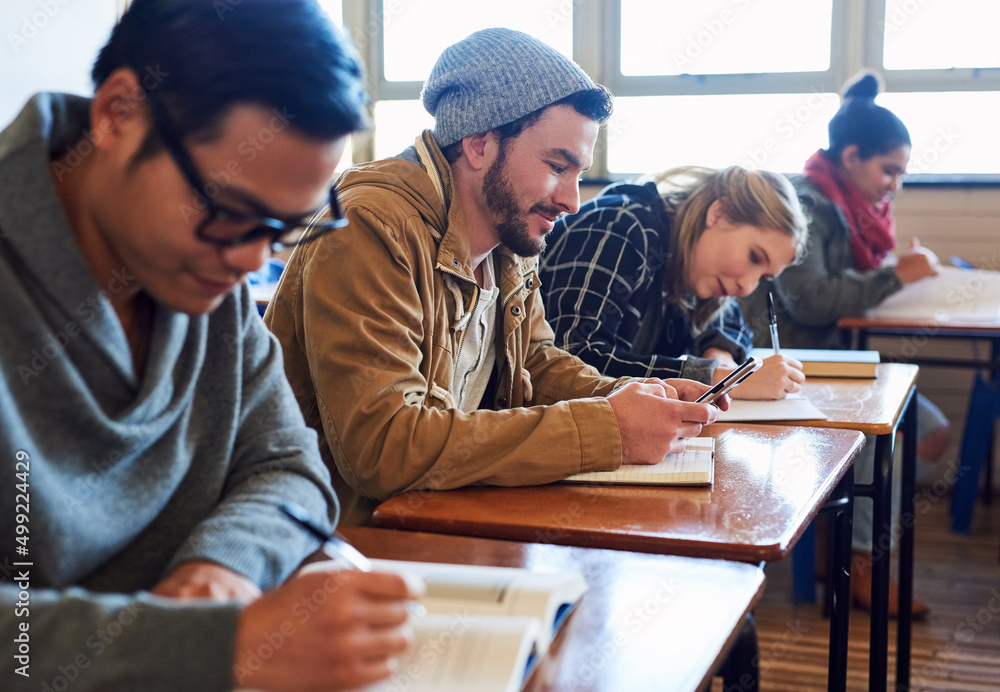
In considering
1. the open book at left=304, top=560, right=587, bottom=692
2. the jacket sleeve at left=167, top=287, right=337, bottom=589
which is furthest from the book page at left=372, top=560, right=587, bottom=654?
the jacket sleeve at left=167, top=287, right=337, bottom=589

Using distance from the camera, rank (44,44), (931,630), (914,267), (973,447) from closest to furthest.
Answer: (931,630)
(914,267)
(973,447)
(44,44)

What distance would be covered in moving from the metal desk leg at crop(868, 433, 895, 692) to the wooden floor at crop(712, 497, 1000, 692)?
311 mm

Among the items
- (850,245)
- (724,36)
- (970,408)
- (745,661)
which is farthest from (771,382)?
(724,36)

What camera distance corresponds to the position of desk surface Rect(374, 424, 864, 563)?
108 cm

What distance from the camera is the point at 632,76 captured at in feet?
14.1

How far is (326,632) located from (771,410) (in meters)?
1.28

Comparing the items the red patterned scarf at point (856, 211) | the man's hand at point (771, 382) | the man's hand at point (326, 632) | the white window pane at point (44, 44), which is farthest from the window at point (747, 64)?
the man's hand at point (326, 632)

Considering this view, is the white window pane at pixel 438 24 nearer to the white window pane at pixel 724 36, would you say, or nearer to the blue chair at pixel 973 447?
the white window pane at pixel 724 36

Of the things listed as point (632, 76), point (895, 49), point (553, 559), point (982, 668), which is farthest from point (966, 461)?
point (553, 559)

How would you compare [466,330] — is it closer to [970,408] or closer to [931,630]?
[931,630]

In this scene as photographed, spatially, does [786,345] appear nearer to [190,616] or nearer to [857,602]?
[857,602]

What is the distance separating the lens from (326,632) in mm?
633

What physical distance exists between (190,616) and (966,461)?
3.41 m

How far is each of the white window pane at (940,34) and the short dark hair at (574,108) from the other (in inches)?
109
